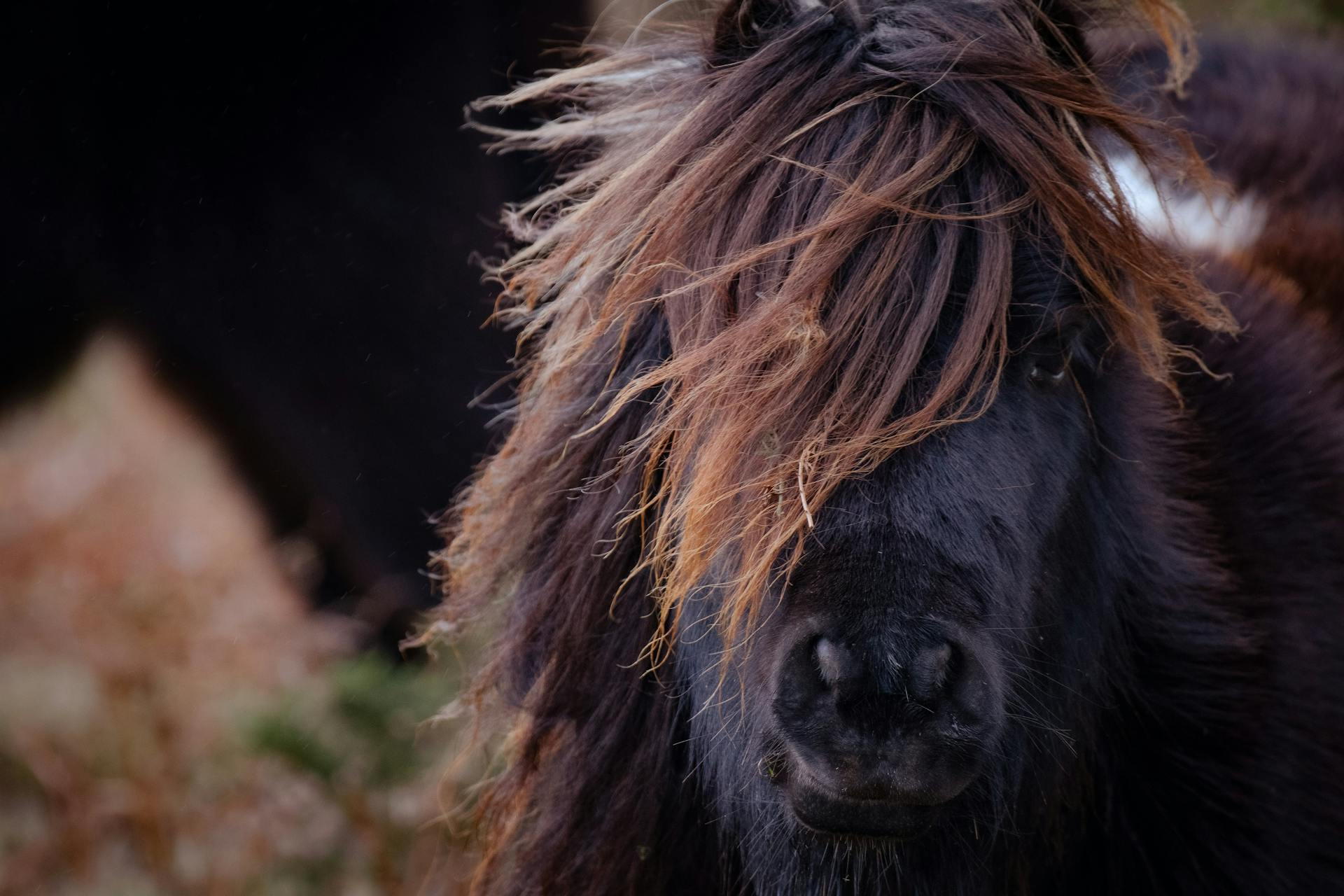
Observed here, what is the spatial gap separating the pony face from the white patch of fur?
82 cm

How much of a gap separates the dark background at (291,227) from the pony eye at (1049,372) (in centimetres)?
225

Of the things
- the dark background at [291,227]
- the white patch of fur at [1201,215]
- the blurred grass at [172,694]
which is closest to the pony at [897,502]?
the white patch of fur at [1201,215]

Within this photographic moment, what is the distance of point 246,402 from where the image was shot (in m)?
3.99

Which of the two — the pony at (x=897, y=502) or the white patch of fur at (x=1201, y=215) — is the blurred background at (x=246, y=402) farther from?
the white patch of fur at (x=1201, y=215)

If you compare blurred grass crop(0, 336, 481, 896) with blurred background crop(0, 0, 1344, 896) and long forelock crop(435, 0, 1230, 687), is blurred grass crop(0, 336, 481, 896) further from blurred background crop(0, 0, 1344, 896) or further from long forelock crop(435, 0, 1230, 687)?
long forelock crop(435, 0, 1230, 687)

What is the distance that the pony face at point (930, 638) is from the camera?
1343 millimetres

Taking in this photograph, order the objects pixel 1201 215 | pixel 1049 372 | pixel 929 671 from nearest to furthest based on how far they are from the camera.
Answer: pixel 929 671 < pixel 1049 372 < pixel 1201 215

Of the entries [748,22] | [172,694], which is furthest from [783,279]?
[172,694]

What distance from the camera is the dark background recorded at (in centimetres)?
353

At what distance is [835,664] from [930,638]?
0.39 ft

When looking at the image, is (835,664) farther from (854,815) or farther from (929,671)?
(854,815)

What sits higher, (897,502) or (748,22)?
(748,22)

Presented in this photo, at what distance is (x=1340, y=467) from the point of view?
207cm

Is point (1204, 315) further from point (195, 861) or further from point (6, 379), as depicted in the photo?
point (6, 379)
